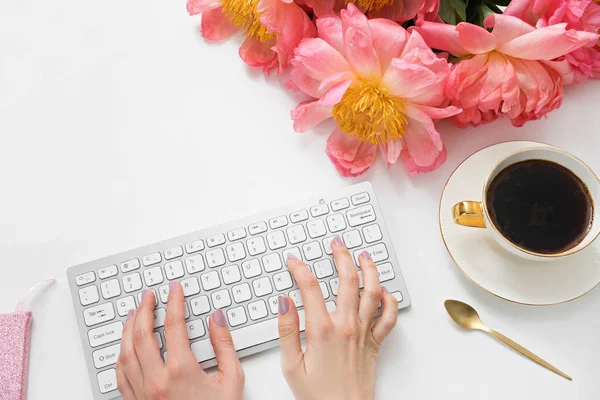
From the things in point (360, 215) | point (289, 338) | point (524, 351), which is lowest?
point (524, 351)

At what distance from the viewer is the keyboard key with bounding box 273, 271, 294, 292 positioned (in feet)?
2.05

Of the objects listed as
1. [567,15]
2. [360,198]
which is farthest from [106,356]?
[567,15]

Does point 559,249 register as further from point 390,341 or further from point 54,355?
point 54,355

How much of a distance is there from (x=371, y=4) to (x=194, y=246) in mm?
342

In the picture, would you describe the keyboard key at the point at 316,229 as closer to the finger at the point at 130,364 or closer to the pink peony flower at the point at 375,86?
the pink peony flower at the point at 375,86

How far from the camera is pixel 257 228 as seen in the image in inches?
25.5

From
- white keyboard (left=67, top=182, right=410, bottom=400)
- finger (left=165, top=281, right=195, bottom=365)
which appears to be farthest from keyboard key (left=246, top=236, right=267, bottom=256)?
finger (left=165, top=281, right=195, bottom=365)

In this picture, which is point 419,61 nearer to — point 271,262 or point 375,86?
point 375,86

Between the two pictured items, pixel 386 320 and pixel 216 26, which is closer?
pixel 386 320

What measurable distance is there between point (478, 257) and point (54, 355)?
1.68ft

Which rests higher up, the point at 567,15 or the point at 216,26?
the point at 216,26

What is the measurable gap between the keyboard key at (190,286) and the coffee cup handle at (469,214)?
0.31m

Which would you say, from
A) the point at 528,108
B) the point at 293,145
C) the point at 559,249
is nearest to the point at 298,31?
the point at 293,145

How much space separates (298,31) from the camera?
62cm
